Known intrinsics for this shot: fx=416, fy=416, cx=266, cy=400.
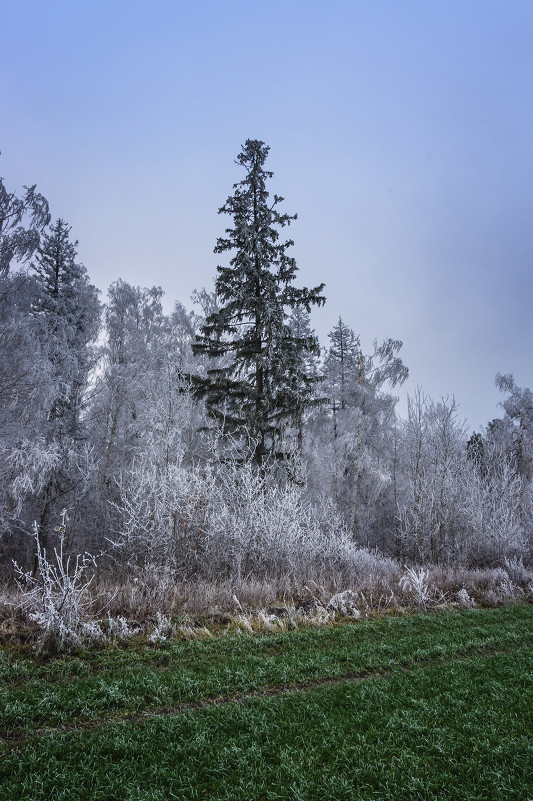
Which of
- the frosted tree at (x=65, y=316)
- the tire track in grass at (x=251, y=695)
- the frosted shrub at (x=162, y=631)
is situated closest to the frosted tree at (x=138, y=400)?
the frosted tree at (x=65, y=316)

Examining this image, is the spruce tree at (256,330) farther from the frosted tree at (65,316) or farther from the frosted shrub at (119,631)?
the frosted shrub at (119,631)

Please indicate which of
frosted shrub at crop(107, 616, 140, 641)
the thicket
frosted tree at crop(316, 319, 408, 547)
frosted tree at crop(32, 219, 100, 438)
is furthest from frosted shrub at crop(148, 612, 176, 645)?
frosted tree at crop(316, 319, 408, 547)

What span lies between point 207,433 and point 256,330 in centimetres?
435

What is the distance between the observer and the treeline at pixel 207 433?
11172mm

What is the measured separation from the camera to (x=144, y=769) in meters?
2.91

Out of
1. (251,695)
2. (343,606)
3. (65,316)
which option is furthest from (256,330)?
(251,695)

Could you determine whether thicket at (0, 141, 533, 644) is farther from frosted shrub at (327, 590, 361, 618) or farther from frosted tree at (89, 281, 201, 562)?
frosted shrub at (327, 590, 361, 618)

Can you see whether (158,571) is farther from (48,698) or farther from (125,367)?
(125,367)

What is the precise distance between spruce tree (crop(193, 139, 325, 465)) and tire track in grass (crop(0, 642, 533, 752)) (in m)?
9.09

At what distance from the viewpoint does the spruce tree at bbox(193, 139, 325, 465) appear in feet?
46.3

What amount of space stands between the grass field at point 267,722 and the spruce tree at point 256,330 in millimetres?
8898

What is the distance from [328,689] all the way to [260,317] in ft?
38.1

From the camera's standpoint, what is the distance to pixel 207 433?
51.9 ft

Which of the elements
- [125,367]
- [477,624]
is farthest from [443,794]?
[125,367]
